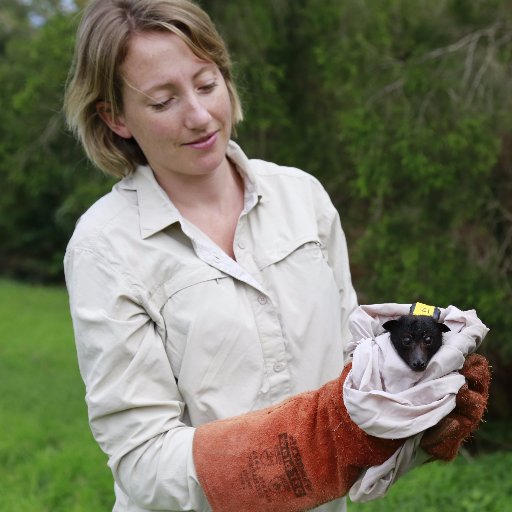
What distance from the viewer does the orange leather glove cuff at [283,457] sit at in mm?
1945

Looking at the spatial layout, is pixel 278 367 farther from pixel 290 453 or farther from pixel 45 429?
pixel 45 429

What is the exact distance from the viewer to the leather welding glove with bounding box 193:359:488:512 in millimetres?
1915

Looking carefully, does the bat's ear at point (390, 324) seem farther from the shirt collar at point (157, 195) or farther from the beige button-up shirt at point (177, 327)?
the shirt collar at point (157, 195)

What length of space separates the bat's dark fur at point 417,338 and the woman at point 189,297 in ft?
0.58

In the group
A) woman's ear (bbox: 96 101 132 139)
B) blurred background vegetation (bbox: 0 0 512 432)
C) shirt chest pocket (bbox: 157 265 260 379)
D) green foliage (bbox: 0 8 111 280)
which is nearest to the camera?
shirt chest pocket (bbox: 157 265 260 379)

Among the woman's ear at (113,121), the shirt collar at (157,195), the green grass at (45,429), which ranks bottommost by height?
the green grass at (45,429)

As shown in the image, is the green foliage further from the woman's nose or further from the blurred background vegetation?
the woman's nose

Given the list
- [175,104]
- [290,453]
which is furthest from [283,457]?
[175,104]

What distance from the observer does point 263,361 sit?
2.23m

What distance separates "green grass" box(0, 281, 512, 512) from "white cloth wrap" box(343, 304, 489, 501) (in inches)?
163

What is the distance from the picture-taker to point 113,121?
95.3 inches

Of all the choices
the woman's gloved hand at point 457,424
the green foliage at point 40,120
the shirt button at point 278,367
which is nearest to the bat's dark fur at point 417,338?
the woman's gloved hand at point 457,424

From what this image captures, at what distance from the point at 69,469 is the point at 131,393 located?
203 inches

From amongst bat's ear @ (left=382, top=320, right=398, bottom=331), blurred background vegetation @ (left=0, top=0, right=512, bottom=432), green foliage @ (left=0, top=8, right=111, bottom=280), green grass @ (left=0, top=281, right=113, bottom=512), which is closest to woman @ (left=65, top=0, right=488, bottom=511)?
bat's ear @ (left=382, top=320, right=398, bottom=331)
